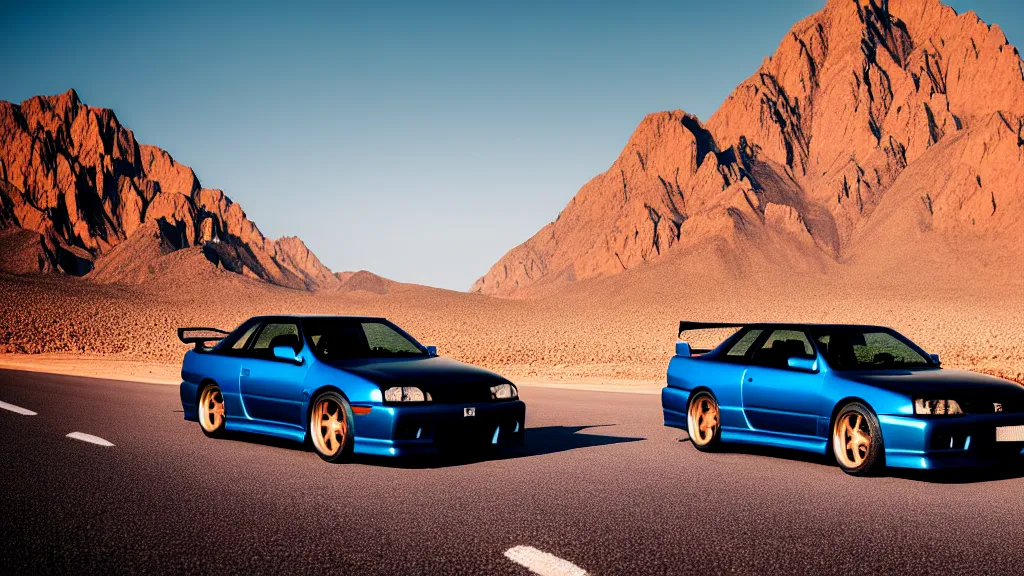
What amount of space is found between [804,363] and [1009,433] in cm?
178

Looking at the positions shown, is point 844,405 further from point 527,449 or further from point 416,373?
point 416,373

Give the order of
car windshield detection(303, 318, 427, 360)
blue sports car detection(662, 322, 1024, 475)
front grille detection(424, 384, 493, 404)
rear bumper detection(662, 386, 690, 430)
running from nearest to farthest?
blue sports car detection(662, 322, 1024, 475) < front grille detection(424, 384, 493, 404) < car windshield detection(303, 318, 427, 360) < rear bumper detection(662, 386, 690, 430)

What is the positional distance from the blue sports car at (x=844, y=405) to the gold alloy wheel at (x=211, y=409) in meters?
5.13

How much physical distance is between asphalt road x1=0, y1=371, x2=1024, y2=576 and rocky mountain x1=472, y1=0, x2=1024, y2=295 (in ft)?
386

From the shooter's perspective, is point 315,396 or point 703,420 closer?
point 315,396

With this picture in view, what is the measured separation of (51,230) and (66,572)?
7927 inches

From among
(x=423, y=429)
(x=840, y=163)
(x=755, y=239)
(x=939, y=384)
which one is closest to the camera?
(x=939, y=384)

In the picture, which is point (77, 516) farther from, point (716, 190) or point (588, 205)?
point (588, 205)

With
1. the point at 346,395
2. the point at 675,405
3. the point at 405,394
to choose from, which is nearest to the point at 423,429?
the point at 405,394

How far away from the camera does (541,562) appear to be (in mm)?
5031

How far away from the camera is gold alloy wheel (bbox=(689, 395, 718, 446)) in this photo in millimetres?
9938

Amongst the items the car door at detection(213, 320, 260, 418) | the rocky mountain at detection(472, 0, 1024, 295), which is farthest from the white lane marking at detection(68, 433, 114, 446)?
the rocky mountain at detection(472, 0, 1024, 295)

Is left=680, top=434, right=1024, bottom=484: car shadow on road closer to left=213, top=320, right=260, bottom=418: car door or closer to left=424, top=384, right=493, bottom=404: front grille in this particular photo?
left=424, top=384, right=493, bottom=404: front grille

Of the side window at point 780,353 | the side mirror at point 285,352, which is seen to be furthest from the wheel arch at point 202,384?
the side window at point 780,353
